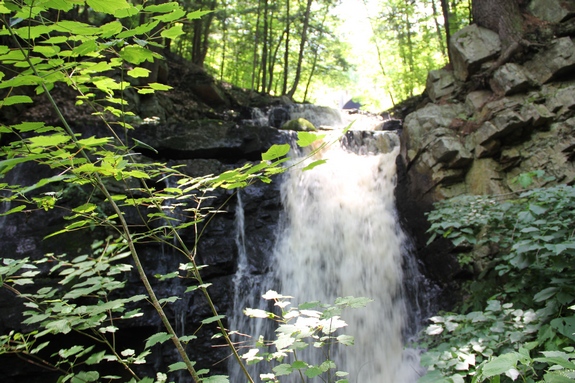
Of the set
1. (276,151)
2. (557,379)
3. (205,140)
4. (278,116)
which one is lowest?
(557,379)

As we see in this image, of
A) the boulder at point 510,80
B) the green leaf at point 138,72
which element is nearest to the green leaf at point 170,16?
the green leaf at point 138,72

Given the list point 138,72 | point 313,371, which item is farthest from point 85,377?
point 138,72

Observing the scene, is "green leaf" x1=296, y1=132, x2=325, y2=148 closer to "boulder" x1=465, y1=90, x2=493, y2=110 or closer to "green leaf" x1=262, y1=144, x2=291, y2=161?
"green leaf" x1=262, y1=144, x2=291, y2=161

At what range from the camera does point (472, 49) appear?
21.9 feet

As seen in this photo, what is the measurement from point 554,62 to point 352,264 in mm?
4755

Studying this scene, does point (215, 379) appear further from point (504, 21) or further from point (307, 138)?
point (504, 21)

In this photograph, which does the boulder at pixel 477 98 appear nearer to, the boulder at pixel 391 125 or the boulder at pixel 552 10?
the boulder at pixel 552 10

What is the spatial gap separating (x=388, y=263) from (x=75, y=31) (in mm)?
5293

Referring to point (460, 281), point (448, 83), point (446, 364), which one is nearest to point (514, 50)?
point (448, 83)

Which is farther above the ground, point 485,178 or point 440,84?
point 440,84

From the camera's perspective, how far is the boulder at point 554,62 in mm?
5484

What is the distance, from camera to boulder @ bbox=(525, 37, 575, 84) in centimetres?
548

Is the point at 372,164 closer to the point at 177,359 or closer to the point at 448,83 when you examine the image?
the point at 448,83

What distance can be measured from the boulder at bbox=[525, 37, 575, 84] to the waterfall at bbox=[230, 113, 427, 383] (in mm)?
2671
